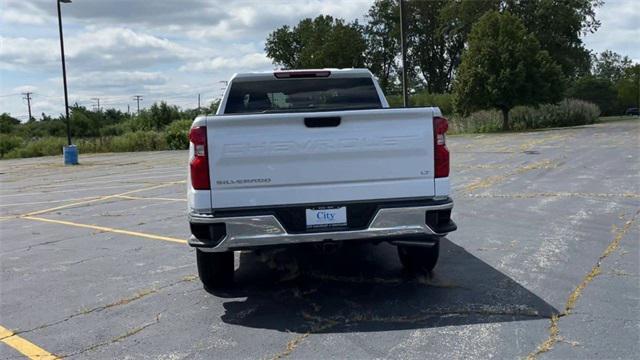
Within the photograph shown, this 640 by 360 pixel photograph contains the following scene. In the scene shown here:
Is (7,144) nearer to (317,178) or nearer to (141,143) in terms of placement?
(141,143)

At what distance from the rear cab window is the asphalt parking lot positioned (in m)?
1.70

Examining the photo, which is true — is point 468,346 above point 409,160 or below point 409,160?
below

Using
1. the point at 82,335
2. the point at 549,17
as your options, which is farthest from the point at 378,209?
the point at 549,17

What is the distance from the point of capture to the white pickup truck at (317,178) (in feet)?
15.1

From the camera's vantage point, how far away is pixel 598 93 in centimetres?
7025

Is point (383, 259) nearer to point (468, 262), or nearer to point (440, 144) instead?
point (468, 262)

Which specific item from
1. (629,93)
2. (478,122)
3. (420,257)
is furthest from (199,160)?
(629,93)

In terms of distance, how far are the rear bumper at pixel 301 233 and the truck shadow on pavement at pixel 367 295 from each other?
1.62 ft

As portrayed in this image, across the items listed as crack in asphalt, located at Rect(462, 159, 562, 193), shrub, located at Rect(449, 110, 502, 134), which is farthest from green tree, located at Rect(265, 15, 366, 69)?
crack in asphalt, located at Rect(462, 159, 562, 193)

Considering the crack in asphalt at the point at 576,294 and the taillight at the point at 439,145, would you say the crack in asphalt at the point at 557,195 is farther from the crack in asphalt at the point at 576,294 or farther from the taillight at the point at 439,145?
the taillight at the point at 439,145

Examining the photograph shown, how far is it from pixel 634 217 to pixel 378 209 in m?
5.04

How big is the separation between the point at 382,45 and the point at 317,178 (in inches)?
3055

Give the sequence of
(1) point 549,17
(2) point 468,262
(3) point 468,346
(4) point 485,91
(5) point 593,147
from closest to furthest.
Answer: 1. (3) point 468,346
2. (2) point 468,262
3. (5) point 593,147
4. (4) point 485,91
5. (1) point 549,17

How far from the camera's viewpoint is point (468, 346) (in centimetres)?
399
